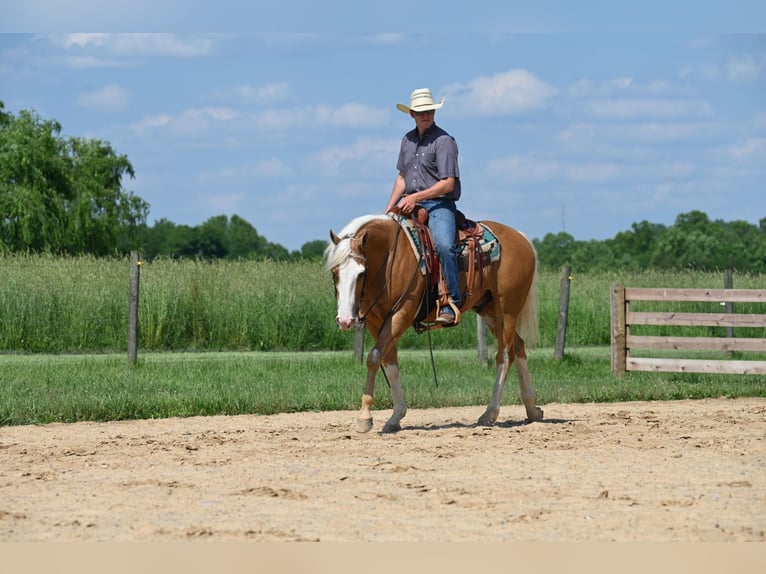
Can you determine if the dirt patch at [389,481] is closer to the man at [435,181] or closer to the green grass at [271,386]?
the green grass at [271,386]

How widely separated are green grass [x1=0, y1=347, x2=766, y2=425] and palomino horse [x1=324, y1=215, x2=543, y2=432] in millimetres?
1331

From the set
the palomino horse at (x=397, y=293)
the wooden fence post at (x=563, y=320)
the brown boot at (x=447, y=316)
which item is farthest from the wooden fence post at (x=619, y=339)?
the brown boot at (x=447, y=316)

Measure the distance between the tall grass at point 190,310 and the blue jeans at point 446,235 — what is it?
42.7ft

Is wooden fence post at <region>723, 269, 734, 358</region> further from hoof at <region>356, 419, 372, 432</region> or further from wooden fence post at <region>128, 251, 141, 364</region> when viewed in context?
hoof at <region>356, 419, 372, 432</region>

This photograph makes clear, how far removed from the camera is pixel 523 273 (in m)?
11.3

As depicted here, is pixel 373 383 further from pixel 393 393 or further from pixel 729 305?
pixel 729 305

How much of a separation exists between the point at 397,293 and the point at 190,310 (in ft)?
47.5

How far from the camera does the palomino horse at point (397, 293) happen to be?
9.62 meters

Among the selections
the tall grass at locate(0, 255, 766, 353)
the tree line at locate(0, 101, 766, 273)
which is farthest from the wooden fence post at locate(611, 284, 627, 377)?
the tree line at locate(0, 101, 766, 273)

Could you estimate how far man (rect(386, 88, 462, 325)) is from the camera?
1034 cm

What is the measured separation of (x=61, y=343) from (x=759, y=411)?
14.1 m

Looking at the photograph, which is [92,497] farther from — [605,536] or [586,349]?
[586,349]

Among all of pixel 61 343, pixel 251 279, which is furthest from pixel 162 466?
pixel 251 279

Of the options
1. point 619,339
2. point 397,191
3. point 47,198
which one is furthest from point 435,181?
point 47,198
